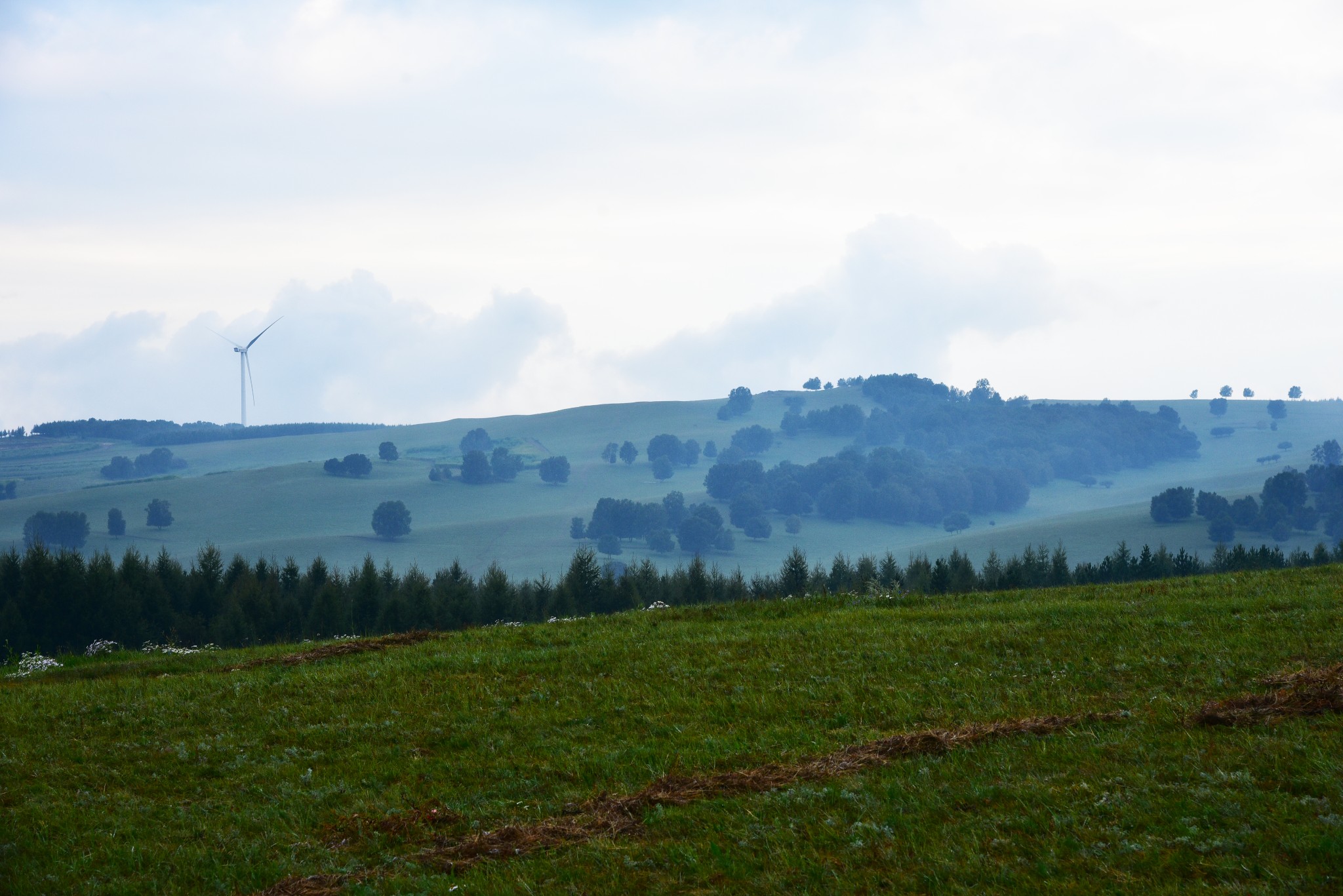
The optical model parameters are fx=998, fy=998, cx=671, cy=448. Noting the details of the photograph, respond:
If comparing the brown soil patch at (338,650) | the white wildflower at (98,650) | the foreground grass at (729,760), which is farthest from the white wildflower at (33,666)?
the brown soil patch at (338,650)

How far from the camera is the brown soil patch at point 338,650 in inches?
993

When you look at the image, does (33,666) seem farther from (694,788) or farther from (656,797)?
(694,788)

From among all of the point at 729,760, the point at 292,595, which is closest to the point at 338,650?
the point at 729,760

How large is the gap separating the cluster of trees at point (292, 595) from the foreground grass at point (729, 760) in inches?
1839

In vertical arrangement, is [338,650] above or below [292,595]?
above

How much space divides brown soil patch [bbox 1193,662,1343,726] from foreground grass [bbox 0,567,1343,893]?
40 cm

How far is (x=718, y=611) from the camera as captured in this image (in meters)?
29.8

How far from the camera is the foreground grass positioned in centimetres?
1023

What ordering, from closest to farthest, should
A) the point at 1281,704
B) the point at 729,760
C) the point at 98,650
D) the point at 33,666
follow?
the point at 1281,704
the point at 729,760
the point at 33,666
the point at 98,650

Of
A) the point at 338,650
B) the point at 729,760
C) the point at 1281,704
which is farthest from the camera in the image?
the point at 338,650

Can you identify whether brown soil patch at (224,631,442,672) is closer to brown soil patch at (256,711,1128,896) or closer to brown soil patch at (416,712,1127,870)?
brown soil patch at (256,711,1128,896)

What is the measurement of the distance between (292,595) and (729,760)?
79857 mm

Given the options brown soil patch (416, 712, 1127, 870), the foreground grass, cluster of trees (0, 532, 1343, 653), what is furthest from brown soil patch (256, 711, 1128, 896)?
cluster of trees (0, 532, 1343, 653)

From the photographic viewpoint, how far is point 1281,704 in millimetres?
13742
